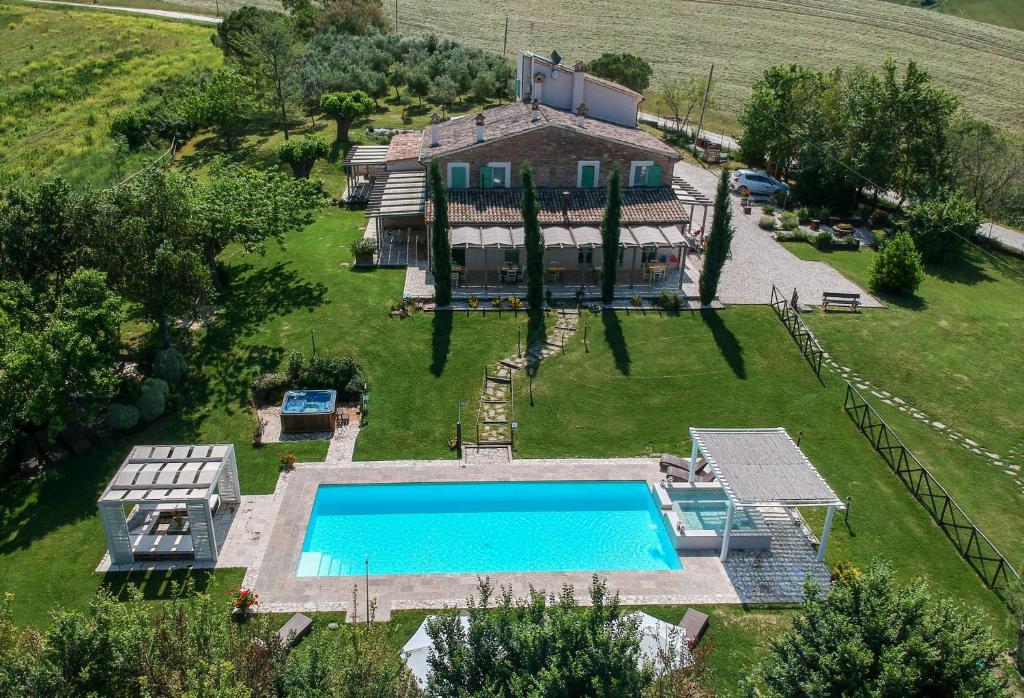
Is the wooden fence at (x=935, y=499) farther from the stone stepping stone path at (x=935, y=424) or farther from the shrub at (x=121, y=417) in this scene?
the shrub at (x=121, y=417)

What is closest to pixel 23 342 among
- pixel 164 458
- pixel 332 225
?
pixel 164 458

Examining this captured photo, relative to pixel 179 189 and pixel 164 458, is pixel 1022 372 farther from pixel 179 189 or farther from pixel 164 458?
pixel 179 189

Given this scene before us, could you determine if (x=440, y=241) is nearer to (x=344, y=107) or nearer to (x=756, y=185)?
(x=344, y=107)

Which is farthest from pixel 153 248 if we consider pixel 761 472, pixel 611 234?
pixel 761 472

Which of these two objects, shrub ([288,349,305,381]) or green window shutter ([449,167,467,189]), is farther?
green window shutter ([449,167,467,189])

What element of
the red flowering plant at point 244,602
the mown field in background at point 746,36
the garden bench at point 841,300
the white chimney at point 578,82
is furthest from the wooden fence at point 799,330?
the mown field in background at point 746,36

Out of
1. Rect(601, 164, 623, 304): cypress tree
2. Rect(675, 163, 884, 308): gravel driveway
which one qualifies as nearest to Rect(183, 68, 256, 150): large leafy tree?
Rect(601, 164, 623, 304): cypress tree

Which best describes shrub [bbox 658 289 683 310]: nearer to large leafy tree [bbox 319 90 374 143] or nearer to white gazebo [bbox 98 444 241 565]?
white gazebo [bbox 98 444 241 565]
